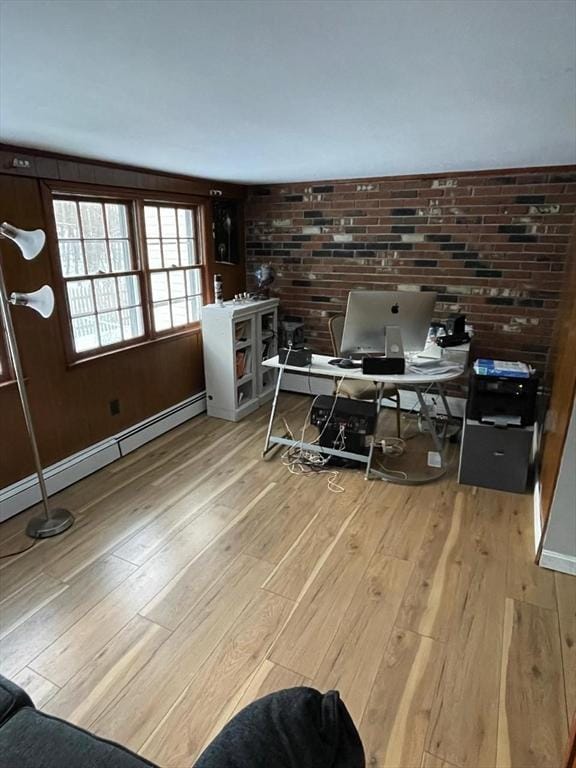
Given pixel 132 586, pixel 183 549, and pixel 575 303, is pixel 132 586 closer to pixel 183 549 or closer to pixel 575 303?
pixel 183 549

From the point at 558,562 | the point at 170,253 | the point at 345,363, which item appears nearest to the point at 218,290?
the point at 170,253

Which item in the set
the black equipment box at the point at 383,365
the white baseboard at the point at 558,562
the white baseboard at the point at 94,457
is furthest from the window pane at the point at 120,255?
the white baseboard at the point at 558,562

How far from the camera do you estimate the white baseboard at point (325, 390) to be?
4.07 m

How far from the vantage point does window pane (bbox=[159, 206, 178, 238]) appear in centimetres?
372

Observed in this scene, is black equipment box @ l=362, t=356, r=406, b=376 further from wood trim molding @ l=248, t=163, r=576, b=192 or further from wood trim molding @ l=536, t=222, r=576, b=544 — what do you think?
wood trim molding @ l=248, t=163, r=576, b=192

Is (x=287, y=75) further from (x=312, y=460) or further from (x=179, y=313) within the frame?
(x=179, y=313)

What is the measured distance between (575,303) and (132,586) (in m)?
2.76

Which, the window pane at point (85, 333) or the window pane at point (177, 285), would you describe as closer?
the window pane at point (85, 333)

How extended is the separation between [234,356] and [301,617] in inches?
95.8

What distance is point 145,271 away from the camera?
350cm

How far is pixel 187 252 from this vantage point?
403 cm

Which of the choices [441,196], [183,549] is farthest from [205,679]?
[441,196]

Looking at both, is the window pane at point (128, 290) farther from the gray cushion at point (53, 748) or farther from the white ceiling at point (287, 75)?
the gray cushion at point (53, 748)

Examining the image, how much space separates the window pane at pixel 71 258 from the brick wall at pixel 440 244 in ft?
6.84
